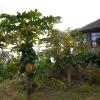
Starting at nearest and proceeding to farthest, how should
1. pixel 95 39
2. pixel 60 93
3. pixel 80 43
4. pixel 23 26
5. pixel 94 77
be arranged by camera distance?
pixel 23 26 → pixel 80 43 → pixel 60 93 → pixel 94 77 → pixel 95 39

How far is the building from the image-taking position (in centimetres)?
3534

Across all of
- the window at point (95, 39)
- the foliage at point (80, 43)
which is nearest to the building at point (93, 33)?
the window at point (95, 39)

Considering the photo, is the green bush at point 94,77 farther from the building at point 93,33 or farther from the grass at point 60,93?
the building at point 93,33

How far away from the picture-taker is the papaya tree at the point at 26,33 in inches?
765

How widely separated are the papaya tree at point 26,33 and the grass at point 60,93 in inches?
189

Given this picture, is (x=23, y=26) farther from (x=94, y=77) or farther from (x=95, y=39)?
(x=95, y=39)

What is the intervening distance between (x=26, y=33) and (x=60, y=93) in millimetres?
7370

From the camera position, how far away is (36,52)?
20.0 metres

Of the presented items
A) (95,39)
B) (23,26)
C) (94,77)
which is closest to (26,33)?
(23,26)

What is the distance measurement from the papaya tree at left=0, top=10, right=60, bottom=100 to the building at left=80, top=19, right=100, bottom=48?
15870mm

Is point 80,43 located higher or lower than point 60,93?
higher

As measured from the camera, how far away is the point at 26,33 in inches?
773

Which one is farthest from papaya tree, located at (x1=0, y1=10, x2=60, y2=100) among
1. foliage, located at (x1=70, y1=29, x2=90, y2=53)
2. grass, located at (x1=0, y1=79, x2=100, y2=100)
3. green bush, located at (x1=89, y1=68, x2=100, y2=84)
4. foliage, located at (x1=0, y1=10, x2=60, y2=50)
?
green bush, located at (x1=89, y1=68, x2=100, y2=84)

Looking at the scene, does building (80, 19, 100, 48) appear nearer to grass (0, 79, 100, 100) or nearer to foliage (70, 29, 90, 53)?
foliage (70, 29, 90, 53)
